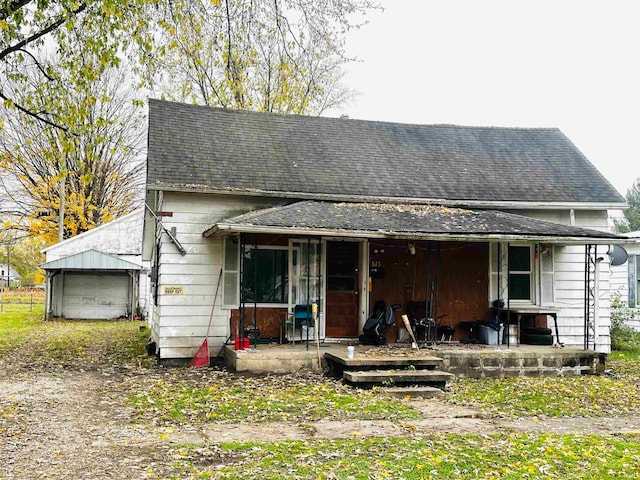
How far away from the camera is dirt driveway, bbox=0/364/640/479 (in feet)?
19.8

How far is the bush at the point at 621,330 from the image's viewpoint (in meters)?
17.5

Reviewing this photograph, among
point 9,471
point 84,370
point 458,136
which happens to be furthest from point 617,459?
point 458,136

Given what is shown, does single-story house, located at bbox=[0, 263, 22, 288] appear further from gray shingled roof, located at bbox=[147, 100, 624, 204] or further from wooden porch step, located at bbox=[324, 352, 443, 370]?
wooden porch step, located at bbox=[324, 352, 443, 370]

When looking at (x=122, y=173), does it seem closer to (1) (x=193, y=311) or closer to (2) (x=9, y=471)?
(1) (x=193, y=311)

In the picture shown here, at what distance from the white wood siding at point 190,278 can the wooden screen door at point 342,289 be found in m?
2.25

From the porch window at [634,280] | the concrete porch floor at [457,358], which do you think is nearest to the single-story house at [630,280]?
the porch window at [634,280]

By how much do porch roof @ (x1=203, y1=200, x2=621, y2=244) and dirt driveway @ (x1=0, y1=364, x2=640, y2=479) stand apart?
3.34m

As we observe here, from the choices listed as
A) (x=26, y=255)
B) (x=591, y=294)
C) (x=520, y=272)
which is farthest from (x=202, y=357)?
(x=26, y=255)

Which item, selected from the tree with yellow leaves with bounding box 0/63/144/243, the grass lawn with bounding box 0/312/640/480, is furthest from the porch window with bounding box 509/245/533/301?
the tree with yellow leaves with bounding box 0/63/144/243

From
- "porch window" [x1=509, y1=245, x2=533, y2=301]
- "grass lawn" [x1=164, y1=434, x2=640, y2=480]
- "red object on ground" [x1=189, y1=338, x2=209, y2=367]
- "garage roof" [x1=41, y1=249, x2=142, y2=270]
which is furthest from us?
"garage roof" [x1=41, y1=249, x2=142, y2=270]

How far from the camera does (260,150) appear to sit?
14875mm

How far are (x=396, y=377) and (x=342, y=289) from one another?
3.58 metres

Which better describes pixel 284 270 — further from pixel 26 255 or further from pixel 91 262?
pixel 26 255

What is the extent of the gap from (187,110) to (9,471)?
1113cm
